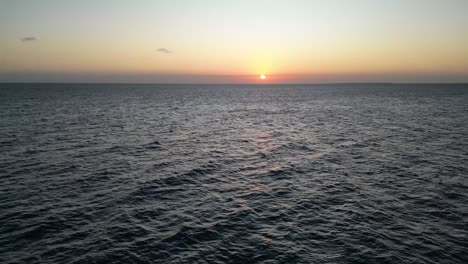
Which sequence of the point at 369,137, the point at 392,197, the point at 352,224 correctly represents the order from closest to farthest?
the point at 352,224, the point at 392,197, the point at 369,137

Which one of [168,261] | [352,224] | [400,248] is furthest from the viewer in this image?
[352,224]

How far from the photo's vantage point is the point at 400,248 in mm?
17172

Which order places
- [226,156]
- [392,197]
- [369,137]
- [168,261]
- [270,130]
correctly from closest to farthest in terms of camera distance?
[168,261] → [392,197] → [226,156] → [369,137] → [270,130]

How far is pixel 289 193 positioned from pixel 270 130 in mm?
36036

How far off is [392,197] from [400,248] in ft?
26.8

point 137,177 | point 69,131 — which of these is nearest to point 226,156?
point 137,177

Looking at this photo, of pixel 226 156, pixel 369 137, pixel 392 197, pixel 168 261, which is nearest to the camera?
pixel 168 261

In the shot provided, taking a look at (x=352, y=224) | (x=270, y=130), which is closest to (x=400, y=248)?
(x=352, y=224)

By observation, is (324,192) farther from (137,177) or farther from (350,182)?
(137,177)

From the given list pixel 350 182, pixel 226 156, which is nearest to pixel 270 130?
pixel 226 156

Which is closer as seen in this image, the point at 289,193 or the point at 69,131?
the point at 289,193

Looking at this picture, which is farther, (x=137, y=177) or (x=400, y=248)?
(x=137, y=177)

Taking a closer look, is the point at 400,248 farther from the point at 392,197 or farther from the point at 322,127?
the point at 322,127

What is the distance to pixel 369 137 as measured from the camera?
168 ft
